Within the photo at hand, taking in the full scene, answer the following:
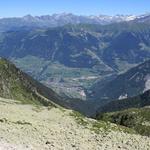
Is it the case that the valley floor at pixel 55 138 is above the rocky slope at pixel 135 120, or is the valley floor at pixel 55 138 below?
above

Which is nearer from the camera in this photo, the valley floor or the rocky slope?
the valley floor

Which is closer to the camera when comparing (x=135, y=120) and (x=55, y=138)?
(x=55, y=138)

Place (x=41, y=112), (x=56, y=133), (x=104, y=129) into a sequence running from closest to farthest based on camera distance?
(x=56, y=133)
(x=104, y=129)
(x=41, y=112)

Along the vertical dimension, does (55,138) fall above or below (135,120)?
above

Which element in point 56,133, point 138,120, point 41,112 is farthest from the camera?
point 138,120

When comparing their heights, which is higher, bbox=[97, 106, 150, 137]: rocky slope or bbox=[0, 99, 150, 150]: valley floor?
bbox=[0, 99, 150, 150]: valley floor

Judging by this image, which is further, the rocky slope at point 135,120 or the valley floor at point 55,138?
the rocky slope at point 135,120

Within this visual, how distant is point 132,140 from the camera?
1876 inches

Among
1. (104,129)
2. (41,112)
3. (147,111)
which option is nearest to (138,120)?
(147,111)

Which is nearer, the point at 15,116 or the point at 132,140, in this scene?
the point at 132,140

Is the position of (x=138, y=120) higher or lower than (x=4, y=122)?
lower

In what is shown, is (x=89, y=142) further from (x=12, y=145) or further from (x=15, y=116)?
(x=15, y=116)

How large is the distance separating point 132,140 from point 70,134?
6.77 metres

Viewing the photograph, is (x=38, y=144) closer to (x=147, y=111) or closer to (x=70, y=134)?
(x=70, y=134)
